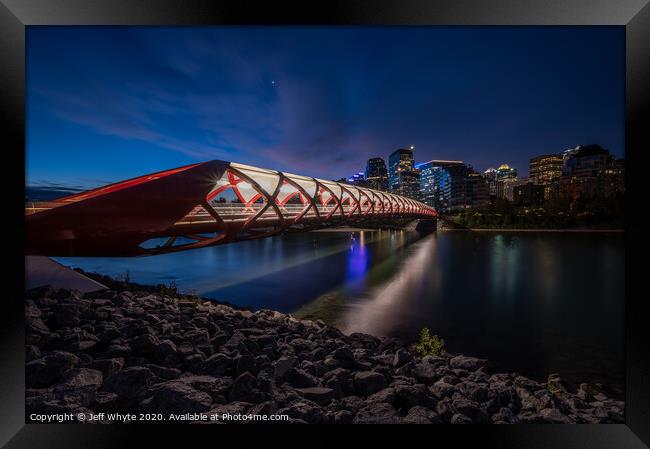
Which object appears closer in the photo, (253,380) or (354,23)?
(253,380)

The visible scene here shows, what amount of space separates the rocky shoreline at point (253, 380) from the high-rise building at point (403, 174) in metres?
8.03

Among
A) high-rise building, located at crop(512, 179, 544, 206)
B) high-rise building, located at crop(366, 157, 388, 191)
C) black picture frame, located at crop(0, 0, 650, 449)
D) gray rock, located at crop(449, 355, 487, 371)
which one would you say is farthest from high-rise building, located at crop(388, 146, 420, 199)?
gray rock, located at crop(449, 355, 487, 371)

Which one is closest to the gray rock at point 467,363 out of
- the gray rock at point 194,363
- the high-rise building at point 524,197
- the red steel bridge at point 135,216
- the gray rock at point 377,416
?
the gray rock at point 377,416

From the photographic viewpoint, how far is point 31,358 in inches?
111

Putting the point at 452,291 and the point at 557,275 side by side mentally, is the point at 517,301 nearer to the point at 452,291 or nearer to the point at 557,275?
the point at 452,291

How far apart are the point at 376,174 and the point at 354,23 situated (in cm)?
1524

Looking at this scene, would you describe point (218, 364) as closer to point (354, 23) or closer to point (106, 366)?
point (106, 366)

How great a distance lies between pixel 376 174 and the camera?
1758 centimetres

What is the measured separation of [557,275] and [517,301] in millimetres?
5115

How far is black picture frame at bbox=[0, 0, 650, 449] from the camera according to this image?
2.61 m

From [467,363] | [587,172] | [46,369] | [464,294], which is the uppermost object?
[587,172]

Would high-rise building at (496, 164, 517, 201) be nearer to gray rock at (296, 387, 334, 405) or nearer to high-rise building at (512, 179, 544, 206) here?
high-rise building at (512, 179, 544, 206)

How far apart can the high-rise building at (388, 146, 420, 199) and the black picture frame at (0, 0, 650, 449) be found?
22.3 feet

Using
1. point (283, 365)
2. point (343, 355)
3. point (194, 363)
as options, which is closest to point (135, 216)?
point (194, 363)
